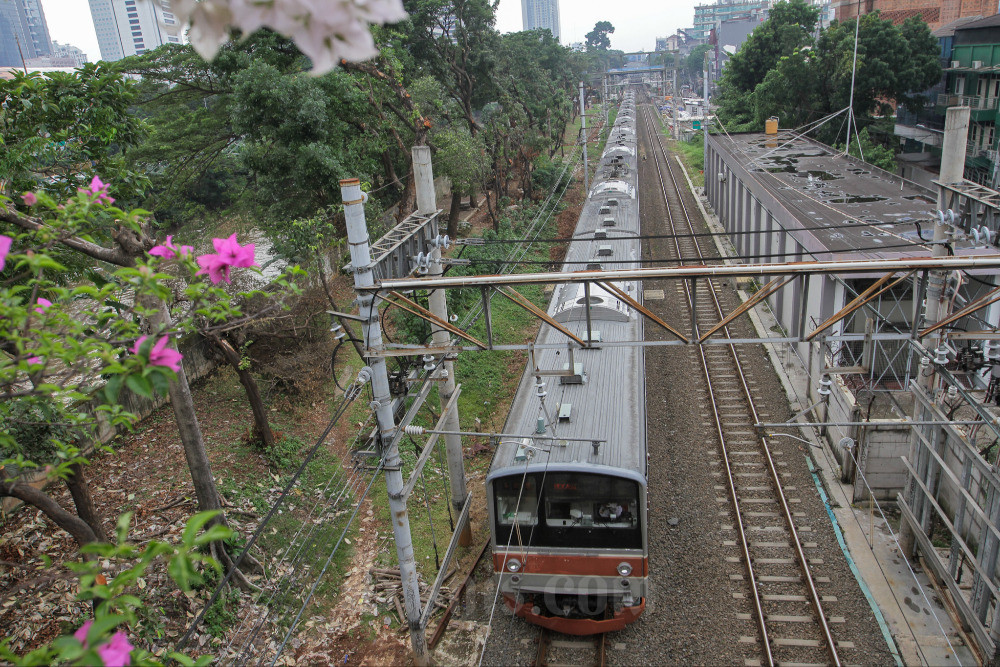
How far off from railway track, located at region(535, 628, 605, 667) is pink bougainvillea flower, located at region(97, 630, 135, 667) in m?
6.36

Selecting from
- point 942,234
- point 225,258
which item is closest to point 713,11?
point 942,234

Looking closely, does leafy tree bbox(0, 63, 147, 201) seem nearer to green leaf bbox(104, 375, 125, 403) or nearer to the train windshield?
green leaf bbox(104, 375, 125, 403)

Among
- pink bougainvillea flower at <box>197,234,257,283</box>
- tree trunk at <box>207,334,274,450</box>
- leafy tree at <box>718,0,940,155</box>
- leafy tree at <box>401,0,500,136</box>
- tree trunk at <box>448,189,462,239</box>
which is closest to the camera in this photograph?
pink bougainvillea flower at <box>197,234,257,283</box>

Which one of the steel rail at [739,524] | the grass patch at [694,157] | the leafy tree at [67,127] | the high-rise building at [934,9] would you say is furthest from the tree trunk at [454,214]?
the high-rise building at [934,9]

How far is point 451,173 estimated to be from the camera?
19.7 metres

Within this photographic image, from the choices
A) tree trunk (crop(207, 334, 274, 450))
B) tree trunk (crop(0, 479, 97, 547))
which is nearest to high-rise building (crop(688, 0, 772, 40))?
tree trunk (crop(207, 334, 274, 450))

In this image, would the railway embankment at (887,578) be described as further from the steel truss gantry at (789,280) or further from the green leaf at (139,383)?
the green leaf at (139,383)

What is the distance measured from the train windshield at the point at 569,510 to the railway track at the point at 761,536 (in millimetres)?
2014

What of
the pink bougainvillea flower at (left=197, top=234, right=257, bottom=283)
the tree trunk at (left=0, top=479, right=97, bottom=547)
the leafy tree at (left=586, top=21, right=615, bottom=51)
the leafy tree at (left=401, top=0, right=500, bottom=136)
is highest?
the leafy tree at (left=586, top=21, right=615, bottom=51)

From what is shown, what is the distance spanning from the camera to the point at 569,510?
801cm

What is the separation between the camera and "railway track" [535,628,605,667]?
8.04m

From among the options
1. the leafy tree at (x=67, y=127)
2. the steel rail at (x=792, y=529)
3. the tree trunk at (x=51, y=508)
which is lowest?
the steel rail at (x=792, y=529)

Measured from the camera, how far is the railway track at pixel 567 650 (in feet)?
26.4

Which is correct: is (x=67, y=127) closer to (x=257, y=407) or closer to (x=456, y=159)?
(x=257, y=407)
